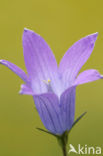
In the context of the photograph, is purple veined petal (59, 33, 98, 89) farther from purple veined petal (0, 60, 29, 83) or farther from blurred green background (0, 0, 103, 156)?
blurred green background (0, 0, 103, 156)

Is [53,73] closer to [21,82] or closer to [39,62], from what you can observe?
[39,62]

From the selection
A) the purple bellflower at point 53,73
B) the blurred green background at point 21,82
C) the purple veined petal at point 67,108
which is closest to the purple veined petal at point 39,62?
the purple bellflower at point 53,73

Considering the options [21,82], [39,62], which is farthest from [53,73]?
[21,82]

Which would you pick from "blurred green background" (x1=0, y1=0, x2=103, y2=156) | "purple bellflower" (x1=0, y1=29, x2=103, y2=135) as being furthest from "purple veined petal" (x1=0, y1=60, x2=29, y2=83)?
"blurred green background" (x1=0, y1=0, x2=103, y2=156)

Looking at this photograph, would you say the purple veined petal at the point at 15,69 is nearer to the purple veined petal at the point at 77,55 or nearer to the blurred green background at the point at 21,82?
the purple veined petal at the point at 77,55

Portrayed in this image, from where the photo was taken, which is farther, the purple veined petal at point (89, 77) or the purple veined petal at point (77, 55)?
the purple veined petal at point (77, 55)

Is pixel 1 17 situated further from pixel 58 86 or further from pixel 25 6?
pixel 58 86

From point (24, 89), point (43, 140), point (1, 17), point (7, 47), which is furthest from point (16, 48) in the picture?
point (24, 89)
